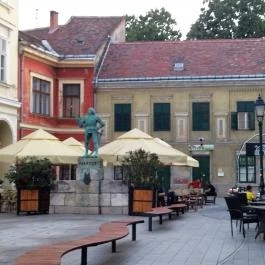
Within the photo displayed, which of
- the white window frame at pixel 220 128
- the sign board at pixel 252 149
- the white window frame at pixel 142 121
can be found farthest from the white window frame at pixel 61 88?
the sign board at pixel 252 149

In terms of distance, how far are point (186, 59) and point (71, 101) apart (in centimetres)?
729

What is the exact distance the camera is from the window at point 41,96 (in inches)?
1359

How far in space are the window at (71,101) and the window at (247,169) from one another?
975 cm

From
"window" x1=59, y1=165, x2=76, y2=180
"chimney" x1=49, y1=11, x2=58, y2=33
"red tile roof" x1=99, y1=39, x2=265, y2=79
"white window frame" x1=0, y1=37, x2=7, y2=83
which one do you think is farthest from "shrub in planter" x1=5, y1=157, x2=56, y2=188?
"chimney" x1=49, y1=11, x2=58, y2=33

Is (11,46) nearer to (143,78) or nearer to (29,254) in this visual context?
(143,78)

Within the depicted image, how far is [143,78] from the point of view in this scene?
122 ft

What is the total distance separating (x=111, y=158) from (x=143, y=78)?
1492cm

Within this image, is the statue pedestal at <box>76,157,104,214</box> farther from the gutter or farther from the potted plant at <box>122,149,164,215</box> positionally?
the gutter

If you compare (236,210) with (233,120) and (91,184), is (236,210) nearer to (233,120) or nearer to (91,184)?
Answer: (91,184)

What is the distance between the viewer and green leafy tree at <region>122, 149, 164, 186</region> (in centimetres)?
2067

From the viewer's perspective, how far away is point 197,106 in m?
36.8

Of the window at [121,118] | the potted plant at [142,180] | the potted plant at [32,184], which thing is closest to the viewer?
the potted plant at [142,180]

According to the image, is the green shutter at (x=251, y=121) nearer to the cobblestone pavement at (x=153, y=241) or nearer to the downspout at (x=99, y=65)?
the downspout at (x=99, y=65)

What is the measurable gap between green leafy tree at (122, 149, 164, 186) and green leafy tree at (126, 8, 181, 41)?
3394cm
